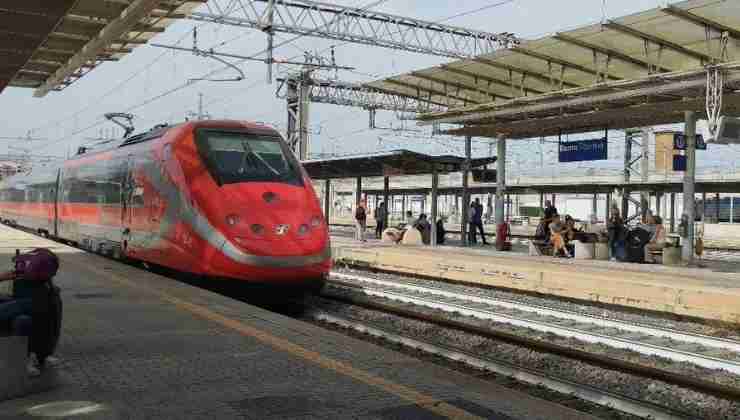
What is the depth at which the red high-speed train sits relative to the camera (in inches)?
400

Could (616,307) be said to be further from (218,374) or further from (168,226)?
(218,374)

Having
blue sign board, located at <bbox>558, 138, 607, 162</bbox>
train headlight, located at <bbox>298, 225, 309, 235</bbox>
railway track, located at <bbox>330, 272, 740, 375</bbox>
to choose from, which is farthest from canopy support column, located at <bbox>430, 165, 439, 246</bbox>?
train headlight, located at <bbox>298, 225, 309, 235</bbox>

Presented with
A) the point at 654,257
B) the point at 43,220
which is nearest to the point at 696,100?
the point at 654,257

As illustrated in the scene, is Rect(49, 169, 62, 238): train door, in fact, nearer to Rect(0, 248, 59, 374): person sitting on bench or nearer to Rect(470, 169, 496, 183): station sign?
Rect(470, 169, 496, 183): station sign

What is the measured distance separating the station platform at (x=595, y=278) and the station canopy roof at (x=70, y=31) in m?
7.34

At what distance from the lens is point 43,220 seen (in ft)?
79.4

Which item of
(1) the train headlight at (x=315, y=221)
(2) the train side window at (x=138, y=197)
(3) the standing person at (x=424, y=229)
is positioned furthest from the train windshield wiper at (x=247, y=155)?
(3) the standing person at (x=424, y=229)

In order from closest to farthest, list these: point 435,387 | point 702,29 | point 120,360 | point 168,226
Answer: point 435,387, point 120,360, point 168,226, point 702,29

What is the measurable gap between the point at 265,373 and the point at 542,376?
2816 millimetres

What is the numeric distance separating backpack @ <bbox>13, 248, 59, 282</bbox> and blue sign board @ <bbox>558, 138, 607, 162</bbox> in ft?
49.5

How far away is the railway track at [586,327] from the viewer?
8250 millimetres

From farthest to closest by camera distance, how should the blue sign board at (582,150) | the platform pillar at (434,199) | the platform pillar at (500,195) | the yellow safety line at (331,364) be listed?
the platform pillar at (434,199) → the platform pillar at (500,195) → the blue sign board at (582,150) → the yellow safety line at (331,364)

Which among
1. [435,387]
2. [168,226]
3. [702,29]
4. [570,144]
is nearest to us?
[435,387]

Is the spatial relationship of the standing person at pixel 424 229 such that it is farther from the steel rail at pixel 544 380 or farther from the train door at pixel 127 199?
the steel rail at pixel 544 380
